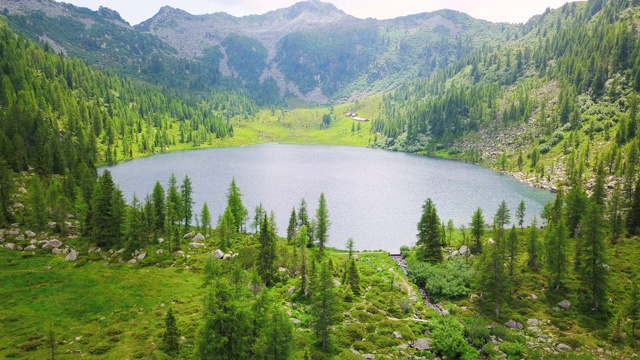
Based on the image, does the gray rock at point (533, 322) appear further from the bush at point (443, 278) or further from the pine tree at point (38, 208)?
the pine tree at point (38, 208)

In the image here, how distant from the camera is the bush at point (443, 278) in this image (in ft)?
217

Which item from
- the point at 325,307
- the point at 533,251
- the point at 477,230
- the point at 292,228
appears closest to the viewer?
the point at 325,307

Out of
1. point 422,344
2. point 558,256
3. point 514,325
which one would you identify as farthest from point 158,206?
point 558,256

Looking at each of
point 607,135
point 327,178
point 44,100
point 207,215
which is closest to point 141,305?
point 207,215

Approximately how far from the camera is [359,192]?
145 meters

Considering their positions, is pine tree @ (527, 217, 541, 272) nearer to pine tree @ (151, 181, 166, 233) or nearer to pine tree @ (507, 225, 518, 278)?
pine tree @ (507, 225, 518, 278)

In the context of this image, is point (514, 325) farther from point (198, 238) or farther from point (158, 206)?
point (158, 206)

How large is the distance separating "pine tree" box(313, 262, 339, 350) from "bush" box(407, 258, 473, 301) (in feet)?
86.7

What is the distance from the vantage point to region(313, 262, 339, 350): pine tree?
47250 millimetres

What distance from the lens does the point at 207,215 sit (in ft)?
297

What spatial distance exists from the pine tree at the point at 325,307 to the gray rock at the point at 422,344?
11543 mm

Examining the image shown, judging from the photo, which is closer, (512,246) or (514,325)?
(514,325)

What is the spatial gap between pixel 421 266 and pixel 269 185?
8668cm

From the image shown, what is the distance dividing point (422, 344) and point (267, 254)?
3163cm
